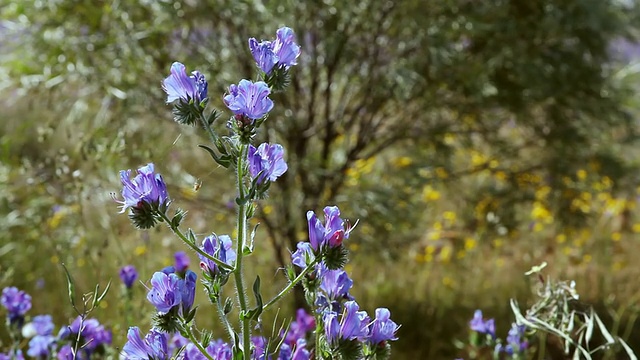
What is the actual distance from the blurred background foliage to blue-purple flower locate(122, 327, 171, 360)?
2.06 metres

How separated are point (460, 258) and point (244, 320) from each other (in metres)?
3.67

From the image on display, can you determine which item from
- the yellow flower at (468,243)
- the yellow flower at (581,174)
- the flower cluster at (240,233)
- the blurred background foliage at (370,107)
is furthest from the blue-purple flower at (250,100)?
the yellow flower at (468,243)

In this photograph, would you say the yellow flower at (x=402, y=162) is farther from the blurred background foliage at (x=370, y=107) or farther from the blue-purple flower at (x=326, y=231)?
the blue-purple flower at (x=326, y=231)

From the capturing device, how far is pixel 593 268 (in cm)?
487

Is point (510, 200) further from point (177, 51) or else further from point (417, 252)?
point (177, 51)

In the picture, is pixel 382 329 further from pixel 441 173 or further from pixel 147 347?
pixel 441 173

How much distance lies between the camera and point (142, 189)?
3.55 ft

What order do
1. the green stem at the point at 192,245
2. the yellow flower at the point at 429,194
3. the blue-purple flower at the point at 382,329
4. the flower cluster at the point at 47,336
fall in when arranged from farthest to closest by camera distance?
1. the yellow flower at the point at 429,194
2. the flower cluster at the point at 47,336
3. the blue-purple flower at the point at 382,329
4. the green stem at the point at 192,245

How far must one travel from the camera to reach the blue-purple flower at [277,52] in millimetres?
1089

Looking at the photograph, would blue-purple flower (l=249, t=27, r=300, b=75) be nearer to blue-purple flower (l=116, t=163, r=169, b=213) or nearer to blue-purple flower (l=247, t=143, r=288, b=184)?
blue-purple flower (l=247, t=143, r=288, b=184)

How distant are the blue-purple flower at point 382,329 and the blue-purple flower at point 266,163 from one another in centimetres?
26

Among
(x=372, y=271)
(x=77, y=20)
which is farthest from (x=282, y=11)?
(x=372, y=271)

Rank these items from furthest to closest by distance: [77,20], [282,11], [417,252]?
1. [417,252]
2. [77,20]
3. [282,11]

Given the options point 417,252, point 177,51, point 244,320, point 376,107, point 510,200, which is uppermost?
point 244,320
